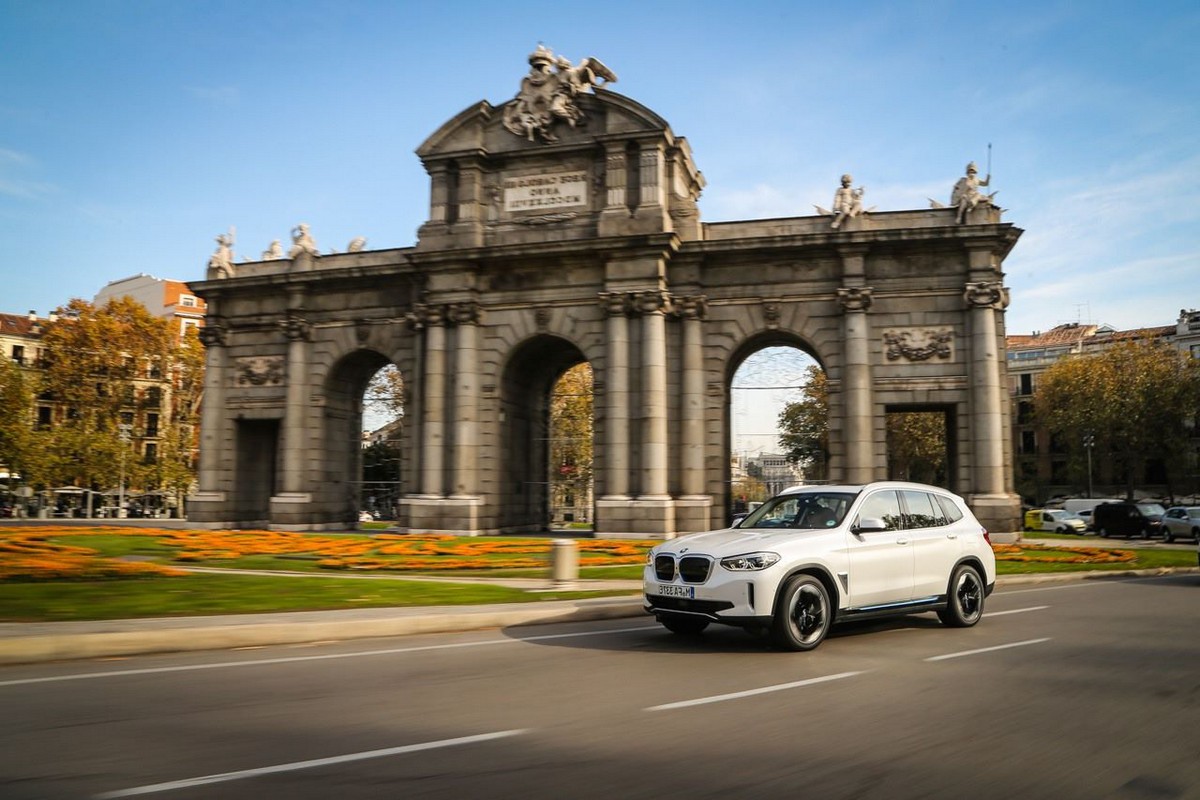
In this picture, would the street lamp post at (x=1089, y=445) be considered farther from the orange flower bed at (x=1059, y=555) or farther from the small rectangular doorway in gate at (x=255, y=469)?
the small rectangular doorway in gate at (x=255, y=469)

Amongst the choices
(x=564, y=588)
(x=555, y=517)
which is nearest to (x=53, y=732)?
(x=564, y=588)

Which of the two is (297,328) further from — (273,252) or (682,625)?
(682,625)

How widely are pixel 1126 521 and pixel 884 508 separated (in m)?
40.7

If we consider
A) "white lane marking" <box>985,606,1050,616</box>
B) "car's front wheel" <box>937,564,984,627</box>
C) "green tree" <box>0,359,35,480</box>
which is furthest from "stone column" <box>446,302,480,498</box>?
"green tree" <box>0,359,35,480</box>

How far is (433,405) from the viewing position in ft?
108

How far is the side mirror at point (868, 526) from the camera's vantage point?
10.4m

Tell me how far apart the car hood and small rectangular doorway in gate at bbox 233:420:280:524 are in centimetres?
3088

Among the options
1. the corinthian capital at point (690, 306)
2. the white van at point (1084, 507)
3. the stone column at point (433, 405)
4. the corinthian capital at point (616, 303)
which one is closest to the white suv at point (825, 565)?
the corinthian capital at point (616, 303)

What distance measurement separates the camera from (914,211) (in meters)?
31.0

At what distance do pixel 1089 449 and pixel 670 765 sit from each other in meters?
75.4

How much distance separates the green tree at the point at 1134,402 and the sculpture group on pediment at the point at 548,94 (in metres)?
51.2

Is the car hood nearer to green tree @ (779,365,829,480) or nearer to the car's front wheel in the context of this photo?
the car's front wheel

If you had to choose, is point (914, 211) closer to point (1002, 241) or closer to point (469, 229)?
point (1002, 241)

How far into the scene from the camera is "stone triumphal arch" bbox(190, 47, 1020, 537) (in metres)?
30.3
